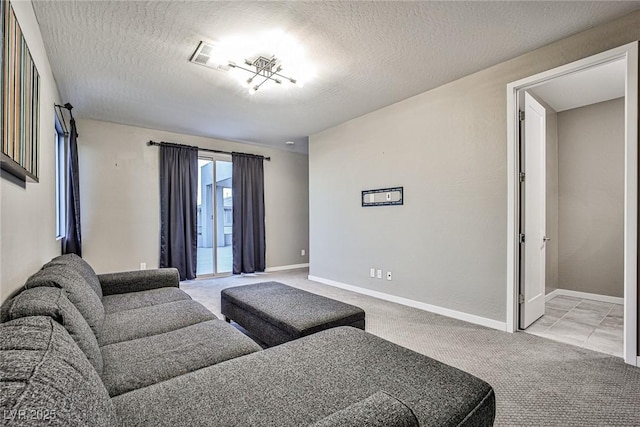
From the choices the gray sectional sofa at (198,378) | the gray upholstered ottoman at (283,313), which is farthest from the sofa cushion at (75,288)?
the gray upholstered ottoman at (283,313)

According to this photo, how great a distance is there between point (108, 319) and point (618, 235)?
224 inches

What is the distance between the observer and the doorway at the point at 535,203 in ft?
7.25

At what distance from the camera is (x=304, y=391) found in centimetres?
111

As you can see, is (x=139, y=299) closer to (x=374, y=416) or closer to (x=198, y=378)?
(x=198, y=378)

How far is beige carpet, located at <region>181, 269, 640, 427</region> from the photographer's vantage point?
1716 millimetres

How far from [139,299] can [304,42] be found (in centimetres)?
256

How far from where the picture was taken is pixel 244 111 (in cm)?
422

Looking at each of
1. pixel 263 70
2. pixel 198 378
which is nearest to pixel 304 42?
pixel 263 70

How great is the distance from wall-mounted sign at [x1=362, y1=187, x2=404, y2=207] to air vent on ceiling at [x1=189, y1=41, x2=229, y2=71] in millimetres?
2409

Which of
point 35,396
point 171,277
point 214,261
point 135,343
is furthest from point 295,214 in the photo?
point 35,396

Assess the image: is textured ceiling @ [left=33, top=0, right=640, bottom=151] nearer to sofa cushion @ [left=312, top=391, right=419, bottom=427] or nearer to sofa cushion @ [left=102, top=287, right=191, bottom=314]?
sofa cushion @ [left=102, top=287, right=191, bottom=314]

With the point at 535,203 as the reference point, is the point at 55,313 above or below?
below

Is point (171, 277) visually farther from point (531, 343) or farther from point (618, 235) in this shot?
point (618, 235)

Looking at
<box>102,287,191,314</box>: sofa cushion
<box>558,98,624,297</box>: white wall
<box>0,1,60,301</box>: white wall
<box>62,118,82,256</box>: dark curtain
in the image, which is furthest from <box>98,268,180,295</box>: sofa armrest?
<box>558,98,624,297</box>: white wall
